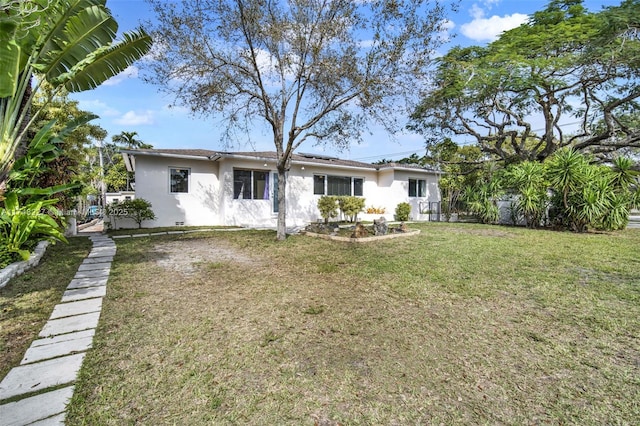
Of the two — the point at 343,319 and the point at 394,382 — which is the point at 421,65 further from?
the point at 394,382

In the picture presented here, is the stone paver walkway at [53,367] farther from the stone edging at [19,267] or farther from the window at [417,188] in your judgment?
the window at [417,188]

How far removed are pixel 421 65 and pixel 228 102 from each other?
5.74 metres

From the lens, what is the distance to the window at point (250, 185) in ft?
45.5

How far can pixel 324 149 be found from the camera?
9.95 meters

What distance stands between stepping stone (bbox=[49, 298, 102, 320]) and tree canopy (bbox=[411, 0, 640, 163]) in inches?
438

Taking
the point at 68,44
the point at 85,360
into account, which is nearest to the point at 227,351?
the point at 85,360

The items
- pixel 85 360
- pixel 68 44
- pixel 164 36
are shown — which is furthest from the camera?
pixel 164 36

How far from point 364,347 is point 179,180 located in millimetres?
12977

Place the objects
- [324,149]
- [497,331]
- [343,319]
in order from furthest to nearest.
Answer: [324,149] → [343,319] → [497,331]

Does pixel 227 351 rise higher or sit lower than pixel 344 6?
lower

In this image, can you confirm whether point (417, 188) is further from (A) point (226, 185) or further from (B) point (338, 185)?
(A) point (226, 185)

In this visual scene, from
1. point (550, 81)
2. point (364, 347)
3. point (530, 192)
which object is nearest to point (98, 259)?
point (364, 347)

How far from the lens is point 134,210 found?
12.2 metres

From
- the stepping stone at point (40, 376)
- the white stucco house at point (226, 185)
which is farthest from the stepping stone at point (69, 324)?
the white stucco house at point (226, 185)
